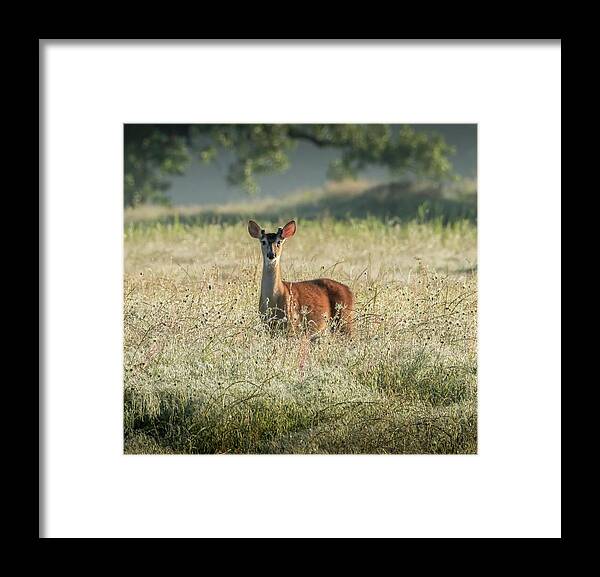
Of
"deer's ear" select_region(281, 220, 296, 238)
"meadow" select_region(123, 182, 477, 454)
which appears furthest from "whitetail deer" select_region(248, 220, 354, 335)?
"meadow" select_region(123, 182, 477, 454)

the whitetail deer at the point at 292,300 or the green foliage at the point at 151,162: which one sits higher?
the green foliage at the point at 151,162

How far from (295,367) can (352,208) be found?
5.31m

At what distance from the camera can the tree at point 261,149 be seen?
368 inches

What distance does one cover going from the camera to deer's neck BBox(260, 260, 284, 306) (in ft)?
21.9

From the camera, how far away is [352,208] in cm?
1148

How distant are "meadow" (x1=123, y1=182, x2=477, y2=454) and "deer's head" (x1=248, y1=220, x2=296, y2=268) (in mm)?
391

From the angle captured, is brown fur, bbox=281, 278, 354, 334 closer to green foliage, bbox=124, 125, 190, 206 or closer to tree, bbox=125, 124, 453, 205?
tree, bbox=125, 124, 453, 205

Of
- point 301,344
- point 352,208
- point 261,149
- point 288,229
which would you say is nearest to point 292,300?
point 301,344

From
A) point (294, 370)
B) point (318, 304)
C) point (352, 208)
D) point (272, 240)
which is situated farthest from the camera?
point (352, 208)

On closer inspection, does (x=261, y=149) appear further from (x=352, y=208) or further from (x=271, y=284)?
(x=271, y=284)

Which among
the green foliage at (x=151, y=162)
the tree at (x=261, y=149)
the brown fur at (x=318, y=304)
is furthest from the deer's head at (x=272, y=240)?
the green foliage at (x=151, y=162)

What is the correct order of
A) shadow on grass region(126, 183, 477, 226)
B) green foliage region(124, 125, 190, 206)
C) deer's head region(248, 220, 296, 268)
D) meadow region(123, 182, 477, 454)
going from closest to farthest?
meadow region(123, 182, 477, 454), deer's head region(248, 220, 296, 268), green foliage region(124, 125, 190, 206), shadow on grass region(126, 183, 477, 226)

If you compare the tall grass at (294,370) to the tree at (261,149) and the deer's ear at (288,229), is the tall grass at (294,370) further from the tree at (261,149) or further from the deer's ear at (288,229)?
the tree at (261,149)

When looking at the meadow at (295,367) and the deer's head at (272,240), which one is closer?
the meadow at (295,367)
